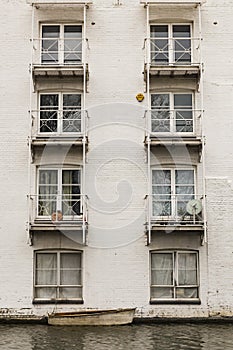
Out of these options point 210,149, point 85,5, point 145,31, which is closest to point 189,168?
point 210,149

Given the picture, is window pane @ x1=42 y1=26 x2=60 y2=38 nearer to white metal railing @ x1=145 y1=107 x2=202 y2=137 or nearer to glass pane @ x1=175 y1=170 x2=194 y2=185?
white metal railing @ x1=145 y1=107 x2=202 y2=137

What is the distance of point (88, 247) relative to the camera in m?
19.8

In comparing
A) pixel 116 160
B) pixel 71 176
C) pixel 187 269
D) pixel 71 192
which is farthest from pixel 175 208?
pixel 71 176

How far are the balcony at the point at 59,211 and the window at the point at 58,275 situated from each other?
1.10m

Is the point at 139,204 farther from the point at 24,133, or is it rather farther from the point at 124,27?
the point at 124,27

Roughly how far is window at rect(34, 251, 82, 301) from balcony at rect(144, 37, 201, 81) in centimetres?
736

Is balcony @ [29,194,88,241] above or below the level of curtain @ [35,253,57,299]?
above

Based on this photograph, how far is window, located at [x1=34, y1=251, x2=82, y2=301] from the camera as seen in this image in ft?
64.6

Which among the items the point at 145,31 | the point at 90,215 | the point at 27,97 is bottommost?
the point at 90,215

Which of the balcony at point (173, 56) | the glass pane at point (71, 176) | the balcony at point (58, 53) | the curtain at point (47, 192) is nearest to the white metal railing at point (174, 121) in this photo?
the balcony at point (173, 56)

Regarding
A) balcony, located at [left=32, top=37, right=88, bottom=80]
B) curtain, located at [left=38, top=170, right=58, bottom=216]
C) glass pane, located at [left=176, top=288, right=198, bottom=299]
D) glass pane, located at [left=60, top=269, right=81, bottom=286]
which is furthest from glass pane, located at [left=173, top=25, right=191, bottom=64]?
glass pane, located at [left=60, top=269, right=81, bottom=286]

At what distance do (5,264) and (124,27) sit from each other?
993cm

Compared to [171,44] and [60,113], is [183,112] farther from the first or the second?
[60,113]

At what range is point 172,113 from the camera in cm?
2080
